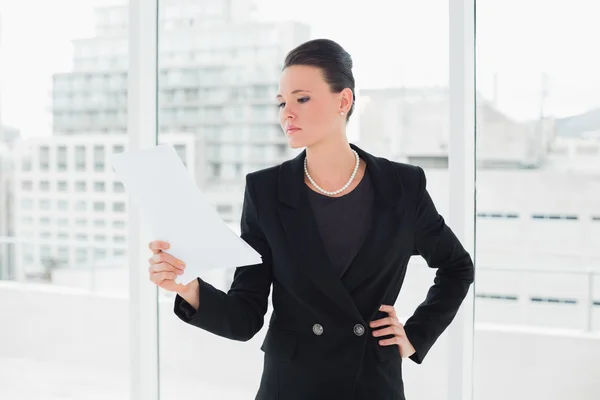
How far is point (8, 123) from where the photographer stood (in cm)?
307

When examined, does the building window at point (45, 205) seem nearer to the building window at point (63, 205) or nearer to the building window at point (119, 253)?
the building window at point (63, 205)

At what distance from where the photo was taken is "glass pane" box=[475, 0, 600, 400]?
2051mm

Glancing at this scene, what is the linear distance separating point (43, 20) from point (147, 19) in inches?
27.3

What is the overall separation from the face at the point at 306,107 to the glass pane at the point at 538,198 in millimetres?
868

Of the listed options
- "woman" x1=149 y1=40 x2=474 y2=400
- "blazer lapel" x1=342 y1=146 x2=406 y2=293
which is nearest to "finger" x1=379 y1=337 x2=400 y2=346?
"woman" x1=149 y1=40 x2=474 y2=400

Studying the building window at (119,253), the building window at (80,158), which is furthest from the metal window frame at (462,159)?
the building window at (80,158)

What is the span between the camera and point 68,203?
298 centimetres

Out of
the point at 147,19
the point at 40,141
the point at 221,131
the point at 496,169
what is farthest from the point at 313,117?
the point at 40,141

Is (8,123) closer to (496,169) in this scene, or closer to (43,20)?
(43,20)

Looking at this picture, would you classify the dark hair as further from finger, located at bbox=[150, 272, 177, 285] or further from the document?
finger, located at bbox=[150, 272, 177, 285]

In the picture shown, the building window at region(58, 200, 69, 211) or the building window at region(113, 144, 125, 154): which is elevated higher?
the building window at region(113, 144, 125, 154)

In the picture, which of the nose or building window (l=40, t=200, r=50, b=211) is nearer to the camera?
the nose

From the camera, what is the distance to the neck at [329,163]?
1446 millimetres

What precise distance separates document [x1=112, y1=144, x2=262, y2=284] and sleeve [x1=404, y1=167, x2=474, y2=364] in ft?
1.34
